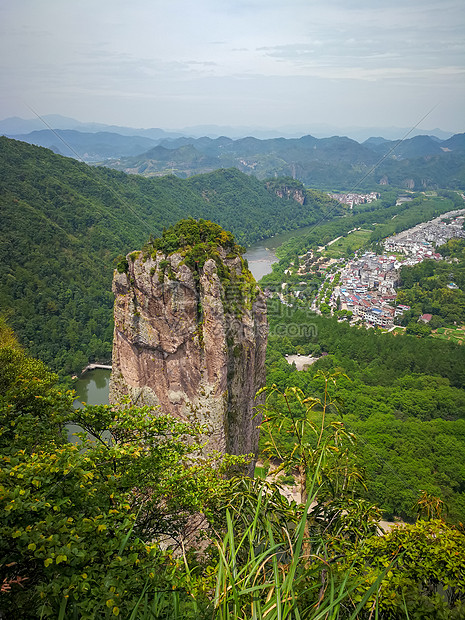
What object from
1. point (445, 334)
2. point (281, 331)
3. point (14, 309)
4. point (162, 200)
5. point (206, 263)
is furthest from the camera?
point (162, 200)

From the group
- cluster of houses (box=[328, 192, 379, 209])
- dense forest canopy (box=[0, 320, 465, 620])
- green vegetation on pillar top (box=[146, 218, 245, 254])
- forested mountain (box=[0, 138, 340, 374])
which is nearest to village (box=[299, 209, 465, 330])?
forested mountain (box=[0, 138, 340, 374])

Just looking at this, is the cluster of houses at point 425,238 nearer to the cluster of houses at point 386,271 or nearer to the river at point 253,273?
the cluster of houses at point 386,271

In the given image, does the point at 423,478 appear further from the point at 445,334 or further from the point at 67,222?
the point at 67,222

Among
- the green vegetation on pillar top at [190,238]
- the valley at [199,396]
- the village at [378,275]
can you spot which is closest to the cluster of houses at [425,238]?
the village at [378,275]

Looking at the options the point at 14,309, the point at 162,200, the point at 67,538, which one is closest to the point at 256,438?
the point at 67,538

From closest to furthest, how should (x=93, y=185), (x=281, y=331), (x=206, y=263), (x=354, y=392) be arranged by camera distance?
1. (x=206, y=263)
2. (x=354, y=392)
3. (x=281, y=331)
4. (x=93, y=185)
